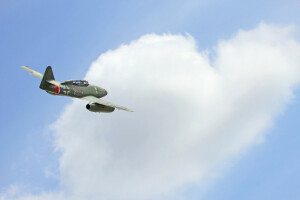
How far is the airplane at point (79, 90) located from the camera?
266 ft

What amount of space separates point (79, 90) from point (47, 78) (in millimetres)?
6926

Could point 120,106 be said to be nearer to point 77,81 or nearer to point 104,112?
point 104,112

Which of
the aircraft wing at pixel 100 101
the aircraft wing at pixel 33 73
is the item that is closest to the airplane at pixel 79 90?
the aircraft wing at pixel 100 101

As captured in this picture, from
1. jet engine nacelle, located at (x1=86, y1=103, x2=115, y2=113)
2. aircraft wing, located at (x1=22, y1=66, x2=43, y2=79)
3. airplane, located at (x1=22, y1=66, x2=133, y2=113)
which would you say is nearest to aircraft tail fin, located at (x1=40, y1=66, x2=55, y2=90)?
airplane, located at (x1=22, y1=66, x2=133, y2=113)

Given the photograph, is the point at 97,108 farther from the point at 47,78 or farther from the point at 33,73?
the point at 33,73

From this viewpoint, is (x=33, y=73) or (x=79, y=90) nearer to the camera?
(x=79, y=90)

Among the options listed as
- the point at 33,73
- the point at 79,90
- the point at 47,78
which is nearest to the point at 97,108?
the point at 79,90

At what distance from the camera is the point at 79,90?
8538 centimetres

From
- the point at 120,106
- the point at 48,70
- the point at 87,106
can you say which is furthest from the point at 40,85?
the point at 120,106

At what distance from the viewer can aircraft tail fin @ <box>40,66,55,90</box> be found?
264 feet

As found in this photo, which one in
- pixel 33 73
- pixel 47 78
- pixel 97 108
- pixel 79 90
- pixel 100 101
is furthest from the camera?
pixel 33 73

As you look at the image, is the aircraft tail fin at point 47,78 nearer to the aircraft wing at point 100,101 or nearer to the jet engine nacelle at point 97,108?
the aircraft wing at point 100,101

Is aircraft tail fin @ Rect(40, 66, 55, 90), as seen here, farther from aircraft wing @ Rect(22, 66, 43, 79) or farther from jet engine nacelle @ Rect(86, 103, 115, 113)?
aircraft wing @ Rect(22, 66, 43, 79)

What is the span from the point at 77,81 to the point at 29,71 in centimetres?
1260
